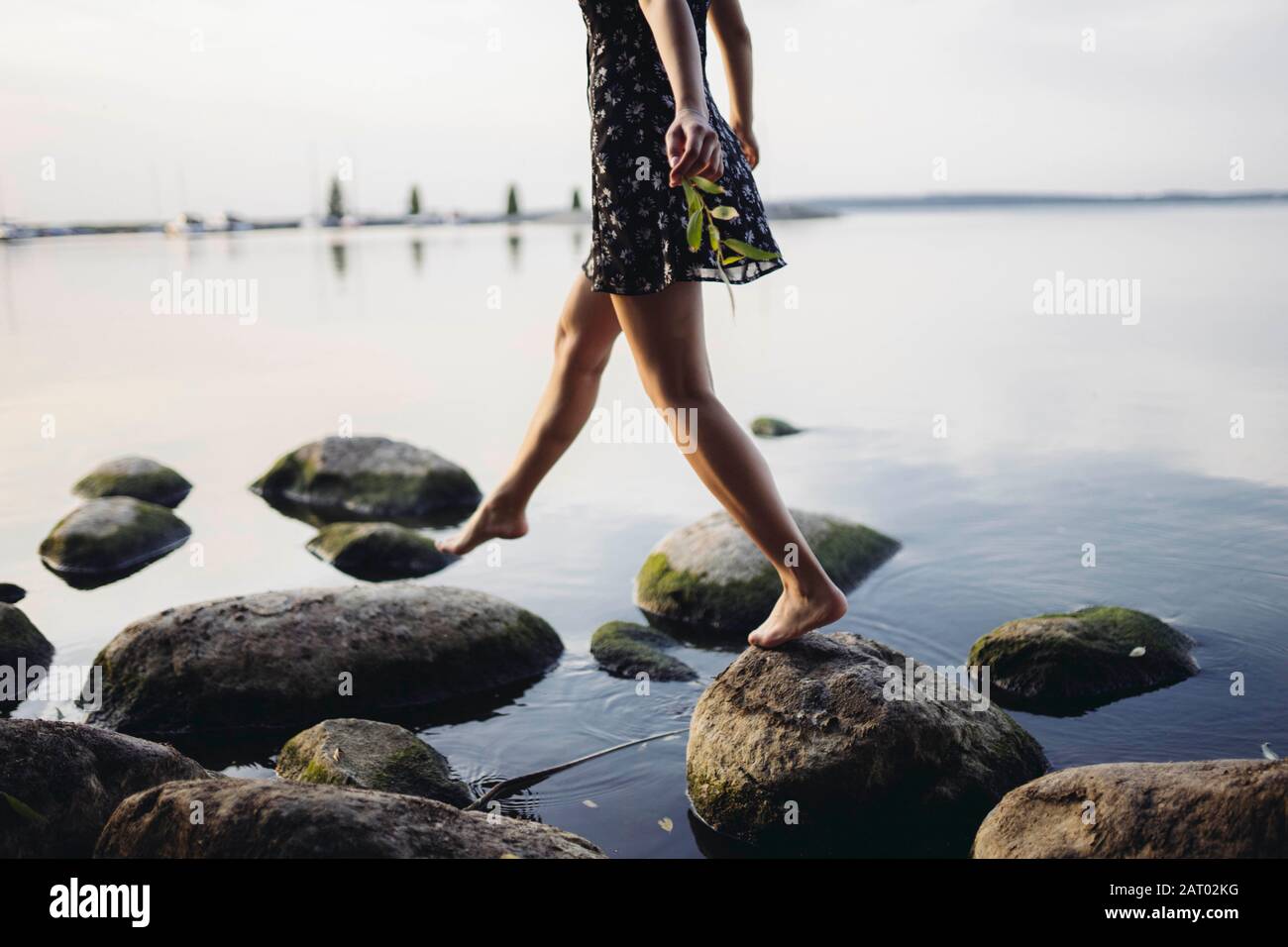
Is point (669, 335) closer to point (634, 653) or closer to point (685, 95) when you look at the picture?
point (685, 95)

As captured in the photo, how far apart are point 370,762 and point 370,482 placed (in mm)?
4881

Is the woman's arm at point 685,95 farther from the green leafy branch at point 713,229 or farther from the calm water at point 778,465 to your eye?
the calm water at point 778,465

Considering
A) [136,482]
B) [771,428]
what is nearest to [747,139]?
[136,482]

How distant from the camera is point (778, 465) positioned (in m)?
9.94

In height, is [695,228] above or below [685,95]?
below

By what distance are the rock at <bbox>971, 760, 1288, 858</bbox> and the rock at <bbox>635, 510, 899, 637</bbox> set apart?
2.58 meters

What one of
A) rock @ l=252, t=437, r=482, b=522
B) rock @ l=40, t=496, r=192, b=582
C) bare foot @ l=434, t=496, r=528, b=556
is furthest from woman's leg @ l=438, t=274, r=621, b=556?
rock @ l=252, t=437, r=482, b=522

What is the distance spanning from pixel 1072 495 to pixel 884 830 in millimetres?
5340

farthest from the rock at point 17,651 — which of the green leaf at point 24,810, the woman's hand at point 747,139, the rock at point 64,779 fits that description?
the woman's hand at point 747,139

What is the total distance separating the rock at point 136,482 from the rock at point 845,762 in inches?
239

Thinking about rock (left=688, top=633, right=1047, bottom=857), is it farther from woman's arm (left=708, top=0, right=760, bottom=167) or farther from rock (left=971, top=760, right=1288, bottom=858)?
woman's arm (left=708, top=0, right=760, bottom=167)

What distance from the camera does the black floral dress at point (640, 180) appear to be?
3.72m

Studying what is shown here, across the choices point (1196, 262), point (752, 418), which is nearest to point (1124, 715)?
point (752, 418)
